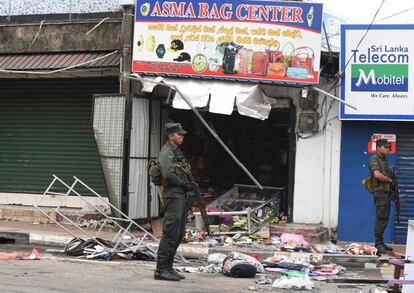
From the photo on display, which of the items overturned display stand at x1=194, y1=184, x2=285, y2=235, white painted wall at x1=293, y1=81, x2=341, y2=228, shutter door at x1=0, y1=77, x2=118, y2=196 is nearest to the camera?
overturned display stand at x1=194, y1=184, x2=285, y2=235

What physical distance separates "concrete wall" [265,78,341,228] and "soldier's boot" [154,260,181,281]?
16.0 feet

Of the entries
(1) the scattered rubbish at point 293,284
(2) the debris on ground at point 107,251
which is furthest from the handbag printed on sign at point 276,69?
(1) the scattered rubbish at point 293,284

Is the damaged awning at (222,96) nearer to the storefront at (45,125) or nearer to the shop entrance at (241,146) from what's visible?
the shop entrance at (241,146)

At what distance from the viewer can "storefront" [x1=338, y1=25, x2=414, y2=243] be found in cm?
1113


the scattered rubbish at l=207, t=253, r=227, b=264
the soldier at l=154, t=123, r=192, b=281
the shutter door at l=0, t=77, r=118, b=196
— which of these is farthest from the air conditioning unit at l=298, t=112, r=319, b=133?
the soldier at l=154, t=123, r=192, b=281

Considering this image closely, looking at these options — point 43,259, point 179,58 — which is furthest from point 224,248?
point 179,58

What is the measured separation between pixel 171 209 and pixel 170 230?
258mm

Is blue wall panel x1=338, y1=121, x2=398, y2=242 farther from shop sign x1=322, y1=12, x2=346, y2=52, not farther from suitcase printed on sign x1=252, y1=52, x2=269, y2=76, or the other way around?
suitcase printed on sign x1=252, y1=52, x2=269, y2=76

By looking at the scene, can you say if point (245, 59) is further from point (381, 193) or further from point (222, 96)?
point (381, 193)

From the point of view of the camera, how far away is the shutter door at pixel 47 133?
543 inches

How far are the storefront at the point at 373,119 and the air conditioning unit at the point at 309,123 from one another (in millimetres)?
542

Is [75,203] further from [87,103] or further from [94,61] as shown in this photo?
[94,61]

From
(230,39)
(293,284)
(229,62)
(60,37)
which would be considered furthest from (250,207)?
(60,37)

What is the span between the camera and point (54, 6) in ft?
44.4
